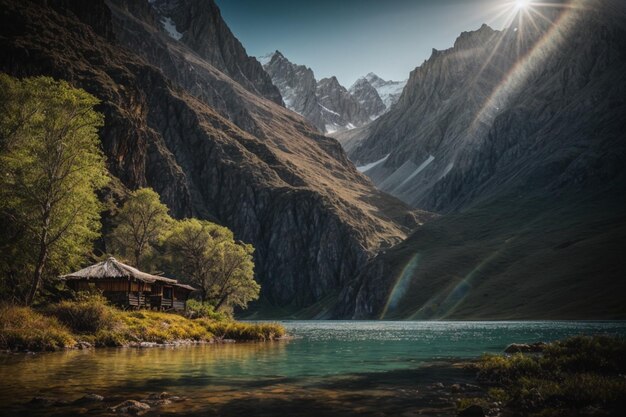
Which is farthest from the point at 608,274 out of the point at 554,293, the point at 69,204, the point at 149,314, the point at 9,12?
the point at 9,12

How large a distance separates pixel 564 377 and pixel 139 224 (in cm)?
7586

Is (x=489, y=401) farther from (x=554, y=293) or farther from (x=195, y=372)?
(x=554, y=293)

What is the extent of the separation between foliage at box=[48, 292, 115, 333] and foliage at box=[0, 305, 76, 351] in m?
2.71

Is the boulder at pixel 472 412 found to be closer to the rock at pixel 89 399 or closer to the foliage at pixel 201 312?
the rock at pixel 89 399

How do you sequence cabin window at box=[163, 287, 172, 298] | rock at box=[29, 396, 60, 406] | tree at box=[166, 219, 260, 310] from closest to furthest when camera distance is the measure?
rock at box=[29, 396, 60, 406], cabin window at box=[163, 287, 172, 298], tree at box=[166, 219, 260, 310]

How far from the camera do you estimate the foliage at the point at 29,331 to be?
3981 cm

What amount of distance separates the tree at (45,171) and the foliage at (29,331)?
180 inches

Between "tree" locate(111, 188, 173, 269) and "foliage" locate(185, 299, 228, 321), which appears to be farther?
"tree" locate(111, 188, 173, 269)

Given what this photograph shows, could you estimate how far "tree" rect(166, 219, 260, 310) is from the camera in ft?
297

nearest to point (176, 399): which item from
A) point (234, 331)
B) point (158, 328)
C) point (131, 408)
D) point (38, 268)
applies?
point (131, 408)

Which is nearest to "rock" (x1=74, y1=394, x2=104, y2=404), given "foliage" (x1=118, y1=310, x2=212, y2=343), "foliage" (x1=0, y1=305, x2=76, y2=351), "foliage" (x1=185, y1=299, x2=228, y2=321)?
"foliage" (x1=0, y1=305, x2=76, y2=351)

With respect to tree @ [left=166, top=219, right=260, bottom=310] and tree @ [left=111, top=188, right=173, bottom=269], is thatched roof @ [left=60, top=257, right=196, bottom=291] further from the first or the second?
tree @ [left=166, top=219, right=260, bottom=310]

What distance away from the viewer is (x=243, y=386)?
25.8 meters

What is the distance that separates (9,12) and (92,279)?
152m
